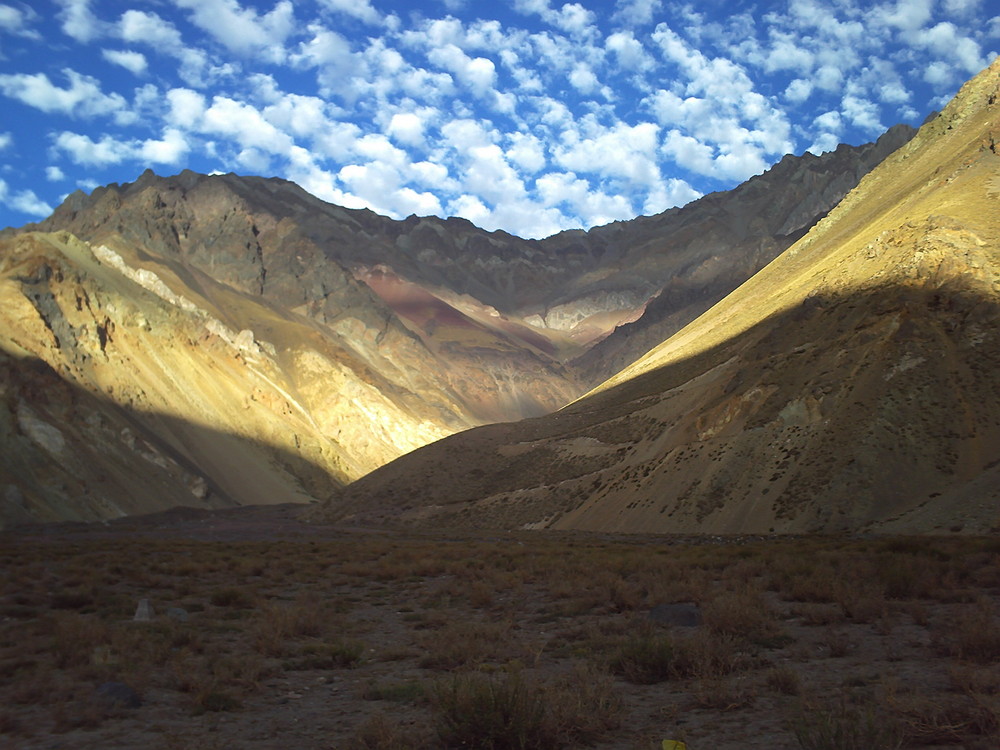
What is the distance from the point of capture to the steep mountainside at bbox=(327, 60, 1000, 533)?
33.2 m

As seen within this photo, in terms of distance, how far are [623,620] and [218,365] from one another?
356ft

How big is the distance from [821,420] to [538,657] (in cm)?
3111

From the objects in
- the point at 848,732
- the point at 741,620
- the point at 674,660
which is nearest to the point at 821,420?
the point at 741,620

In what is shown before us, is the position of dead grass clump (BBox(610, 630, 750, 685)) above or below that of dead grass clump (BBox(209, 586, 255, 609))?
below

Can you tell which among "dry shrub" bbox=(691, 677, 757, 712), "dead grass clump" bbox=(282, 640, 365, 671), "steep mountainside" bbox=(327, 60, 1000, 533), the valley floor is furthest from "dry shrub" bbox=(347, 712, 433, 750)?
"steep mountainside" bbox=(327, 60, 1000, 533)

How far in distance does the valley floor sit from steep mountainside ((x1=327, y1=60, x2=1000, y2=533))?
13668 millimetres

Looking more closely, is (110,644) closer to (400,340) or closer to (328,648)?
(328,648)

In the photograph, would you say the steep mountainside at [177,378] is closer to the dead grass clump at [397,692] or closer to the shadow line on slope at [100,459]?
the shadow line on slope at [100,459]

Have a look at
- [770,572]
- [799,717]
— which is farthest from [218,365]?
[799,717]

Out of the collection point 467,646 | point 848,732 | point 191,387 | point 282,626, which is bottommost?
point 848,732

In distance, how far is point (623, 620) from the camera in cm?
1389

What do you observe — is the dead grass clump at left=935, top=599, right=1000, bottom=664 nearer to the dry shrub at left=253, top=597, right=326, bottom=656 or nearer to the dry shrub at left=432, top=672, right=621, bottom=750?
the dry shrub at left=432, top=672, right=621, bottom=750

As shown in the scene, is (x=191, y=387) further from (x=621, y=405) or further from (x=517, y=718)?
(x=517, y=718)

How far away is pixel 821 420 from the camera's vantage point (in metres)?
38.2
